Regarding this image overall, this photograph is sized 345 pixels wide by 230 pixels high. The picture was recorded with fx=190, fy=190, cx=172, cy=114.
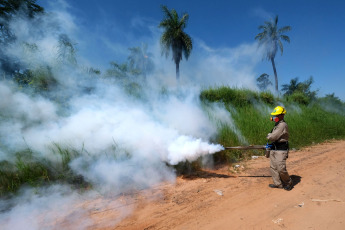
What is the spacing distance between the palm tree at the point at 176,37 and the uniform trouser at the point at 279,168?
44.3ft

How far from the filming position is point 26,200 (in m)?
3.31

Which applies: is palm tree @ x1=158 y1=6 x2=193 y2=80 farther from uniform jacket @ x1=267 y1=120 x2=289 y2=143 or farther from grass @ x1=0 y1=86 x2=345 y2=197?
uniform jacket @ x1=267 y1=120 x2=289 y2=143

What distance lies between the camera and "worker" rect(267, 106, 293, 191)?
390 cm

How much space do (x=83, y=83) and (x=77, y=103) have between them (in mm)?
742

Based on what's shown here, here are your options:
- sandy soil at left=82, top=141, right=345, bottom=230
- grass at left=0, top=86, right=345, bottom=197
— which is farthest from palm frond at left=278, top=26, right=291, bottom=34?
sandy soil at left=82, top=141, right=345, bottom=230

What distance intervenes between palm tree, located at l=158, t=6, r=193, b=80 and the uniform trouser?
532 inches

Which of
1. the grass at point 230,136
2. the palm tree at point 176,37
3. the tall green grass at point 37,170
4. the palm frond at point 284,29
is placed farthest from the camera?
the palm frond at point 284,29

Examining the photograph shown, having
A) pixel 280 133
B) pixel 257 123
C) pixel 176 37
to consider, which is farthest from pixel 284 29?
pixel 280 133

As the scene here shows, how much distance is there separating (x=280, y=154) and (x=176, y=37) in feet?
49.7

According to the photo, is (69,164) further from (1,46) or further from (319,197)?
(319,197)

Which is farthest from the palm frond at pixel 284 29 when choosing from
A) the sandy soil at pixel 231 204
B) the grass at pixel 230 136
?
the sandy soil at pixel 231 204

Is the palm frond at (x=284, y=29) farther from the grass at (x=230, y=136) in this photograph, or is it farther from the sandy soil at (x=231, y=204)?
the sandy soil at (x=231, y=204)

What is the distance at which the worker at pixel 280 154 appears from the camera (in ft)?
12.8

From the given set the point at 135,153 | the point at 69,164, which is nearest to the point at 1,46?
the point at 69,164
